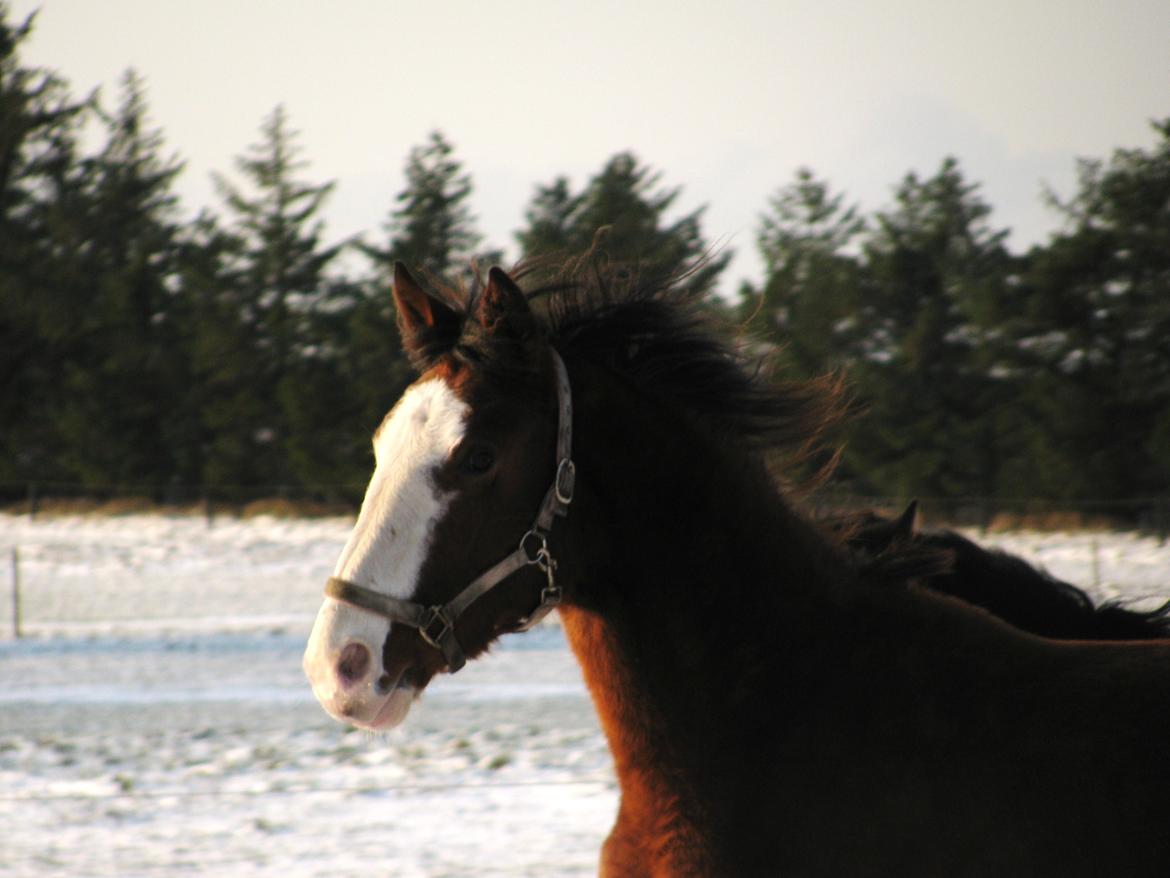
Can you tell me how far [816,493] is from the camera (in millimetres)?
3061

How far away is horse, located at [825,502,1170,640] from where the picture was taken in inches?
128

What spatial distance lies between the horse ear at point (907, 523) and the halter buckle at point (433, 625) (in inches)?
40.3

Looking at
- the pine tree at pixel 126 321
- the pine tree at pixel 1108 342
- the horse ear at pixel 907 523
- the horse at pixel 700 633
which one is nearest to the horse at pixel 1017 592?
the horse ear at pixel 907 523

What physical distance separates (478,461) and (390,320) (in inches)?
1310

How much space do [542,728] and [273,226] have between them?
30704 mm

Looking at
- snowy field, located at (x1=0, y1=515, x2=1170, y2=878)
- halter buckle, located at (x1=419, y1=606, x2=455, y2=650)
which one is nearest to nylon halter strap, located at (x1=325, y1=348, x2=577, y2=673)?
halter buckle, located at (x1=419, y1=606, x2=455, y2=650)

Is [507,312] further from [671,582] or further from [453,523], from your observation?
[671,582]

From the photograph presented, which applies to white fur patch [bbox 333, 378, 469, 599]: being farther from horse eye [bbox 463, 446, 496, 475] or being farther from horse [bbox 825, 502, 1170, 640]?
horse [bbox 825, 502, 1170, 640]

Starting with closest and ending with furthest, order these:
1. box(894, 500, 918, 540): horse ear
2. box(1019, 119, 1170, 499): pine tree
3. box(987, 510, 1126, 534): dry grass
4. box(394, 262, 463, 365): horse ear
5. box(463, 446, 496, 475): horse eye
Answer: box(463, 446, 496, 475): horse eye < box(394, 262, 463, 365): horse ear < box(894, 500, 918, 540): horse ear < box(987, 510, 1126, 534): dry grass < box(1019, 119, 1170, 499): pine tree

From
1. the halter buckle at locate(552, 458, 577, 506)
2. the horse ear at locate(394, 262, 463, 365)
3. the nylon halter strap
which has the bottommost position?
the nylon halter strap

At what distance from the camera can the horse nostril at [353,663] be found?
2395 mm

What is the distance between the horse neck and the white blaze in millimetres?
301

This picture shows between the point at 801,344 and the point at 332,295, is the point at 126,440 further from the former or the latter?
the point at 801,344

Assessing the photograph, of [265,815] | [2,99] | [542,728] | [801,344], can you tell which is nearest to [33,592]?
[542,728]
